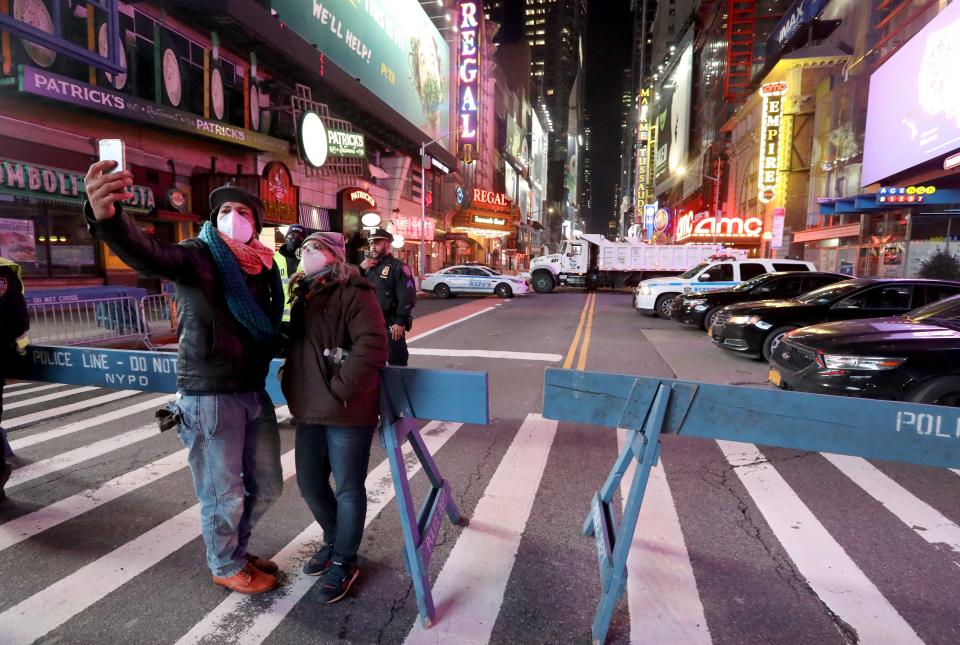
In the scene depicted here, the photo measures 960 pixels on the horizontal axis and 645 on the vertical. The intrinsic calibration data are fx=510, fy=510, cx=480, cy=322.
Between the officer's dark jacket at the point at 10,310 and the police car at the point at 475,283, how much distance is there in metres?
20.1

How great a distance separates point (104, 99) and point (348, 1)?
16.8m

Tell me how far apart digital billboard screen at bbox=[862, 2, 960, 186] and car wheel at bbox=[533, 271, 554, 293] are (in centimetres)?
1460

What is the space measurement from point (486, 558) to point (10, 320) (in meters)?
3.81

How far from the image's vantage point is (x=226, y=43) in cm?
1831

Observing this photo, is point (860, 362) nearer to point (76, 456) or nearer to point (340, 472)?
point (340, 472)

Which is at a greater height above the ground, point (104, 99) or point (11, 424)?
point (104, 99)

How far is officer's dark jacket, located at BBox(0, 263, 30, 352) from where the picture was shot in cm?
367

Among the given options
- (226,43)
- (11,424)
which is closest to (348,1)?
(226,43)

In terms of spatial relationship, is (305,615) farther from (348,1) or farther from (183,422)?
(348,1)

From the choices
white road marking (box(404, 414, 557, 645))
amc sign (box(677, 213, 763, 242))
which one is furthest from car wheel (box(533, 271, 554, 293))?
white road marking (box(404, 414, 557, 645))

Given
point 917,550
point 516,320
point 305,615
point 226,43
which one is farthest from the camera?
point 226,43

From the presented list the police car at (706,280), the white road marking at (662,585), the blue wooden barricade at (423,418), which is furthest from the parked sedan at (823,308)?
the blue wooden barricade at (423,418)

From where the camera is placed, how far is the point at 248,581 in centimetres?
279

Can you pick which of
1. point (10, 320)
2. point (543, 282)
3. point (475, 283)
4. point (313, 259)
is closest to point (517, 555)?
point (313, 259)
